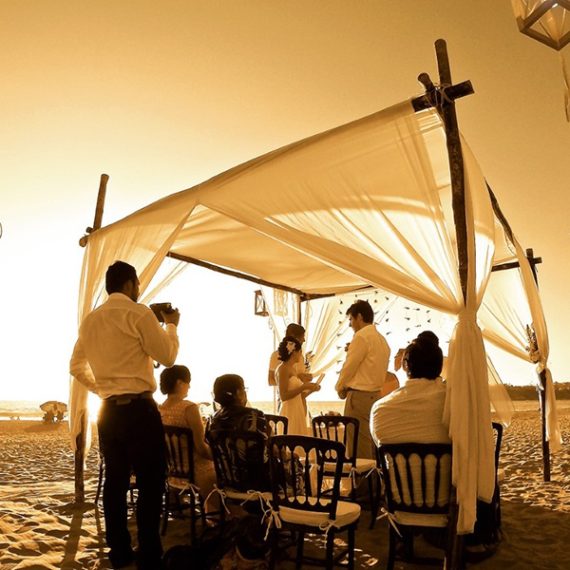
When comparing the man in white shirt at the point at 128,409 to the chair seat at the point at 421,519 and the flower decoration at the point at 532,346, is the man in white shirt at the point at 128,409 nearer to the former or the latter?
the chair seat at the point at 421,519

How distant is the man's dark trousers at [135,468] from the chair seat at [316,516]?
66 cm

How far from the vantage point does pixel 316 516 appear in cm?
263

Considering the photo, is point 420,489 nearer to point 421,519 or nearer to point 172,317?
point 421,519

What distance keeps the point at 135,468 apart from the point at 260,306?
16.0 ft

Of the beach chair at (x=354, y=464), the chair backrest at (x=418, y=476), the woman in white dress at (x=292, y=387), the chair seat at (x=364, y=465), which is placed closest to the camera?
the chair backrest at (x=418, y=476)

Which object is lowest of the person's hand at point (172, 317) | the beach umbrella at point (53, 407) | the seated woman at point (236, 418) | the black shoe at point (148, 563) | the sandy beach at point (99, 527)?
the beach umbrella at point (53, 407)

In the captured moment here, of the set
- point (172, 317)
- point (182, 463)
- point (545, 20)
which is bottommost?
point (182, 463)

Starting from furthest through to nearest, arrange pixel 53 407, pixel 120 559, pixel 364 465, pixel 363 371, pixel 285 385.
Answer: pixel 53 407 → pixel 285 385 → pixel 363 371 → pixel 364 465 → pixel 120 559

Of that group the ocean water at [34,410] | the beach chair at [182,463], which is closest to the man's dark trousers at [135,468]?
the beach chair at [182,463]

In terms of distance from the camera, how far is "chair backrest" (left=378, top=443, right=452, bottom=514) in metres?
2.59

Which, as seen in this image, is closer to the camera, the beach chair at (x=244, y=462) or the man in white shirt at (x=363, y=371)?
the beach chair at (x=244, y=462)

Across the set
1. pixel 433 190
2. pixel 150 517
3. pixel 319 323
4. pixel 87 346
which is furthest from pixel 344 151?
pixel 319 323

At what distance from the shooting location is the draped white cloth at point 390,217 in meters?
2.67

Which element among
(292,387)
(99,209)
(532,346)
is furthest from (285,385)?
(532,346)
